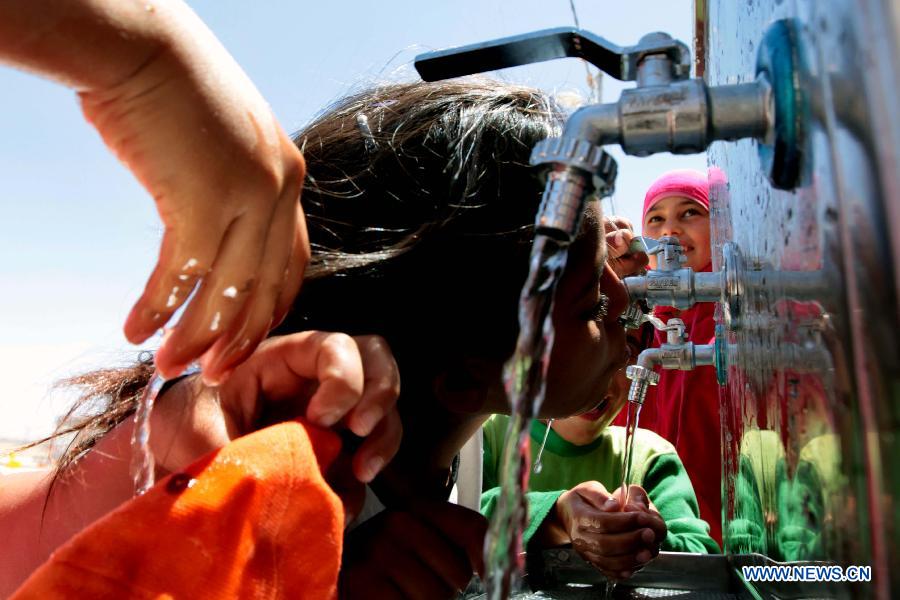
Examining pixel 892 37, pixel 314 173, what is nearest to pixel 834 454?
pixel 892 37

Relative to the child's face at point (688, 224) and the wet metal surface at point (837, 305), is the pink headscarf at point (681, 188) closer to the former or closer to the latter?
the child's face at point (688, 224)

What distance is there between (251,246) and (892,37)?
42 centimetres

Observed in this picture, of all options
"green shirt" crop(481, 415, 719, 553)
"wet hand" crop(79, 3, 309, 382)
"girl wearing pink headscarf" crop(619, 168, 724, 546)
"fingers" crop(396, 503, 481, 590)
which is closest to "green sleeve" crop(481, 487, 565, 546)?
"green shirt" crop(481, 415, 719, 553)

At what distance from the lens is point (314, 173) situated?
3.25ft

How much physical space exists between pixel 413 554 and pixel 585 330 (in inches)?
16.0

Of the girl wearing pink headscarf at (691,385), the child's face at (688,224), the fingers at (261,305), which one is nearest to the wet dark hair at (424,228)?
the fingers at (261,305)

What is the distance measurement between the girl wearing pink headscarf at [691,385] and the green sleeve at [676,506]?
1.46 feet

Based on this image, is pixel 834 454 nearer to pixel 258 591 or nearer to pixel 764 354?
pixel 764 354

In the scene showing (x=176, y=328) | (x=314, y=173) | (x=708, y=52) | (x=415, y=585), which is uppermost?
(x=708, y=52)

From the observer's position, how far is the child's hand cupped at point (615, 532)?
119cm

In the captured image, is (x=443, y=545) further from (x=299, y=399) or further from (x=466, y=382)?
(x=299, y=399)

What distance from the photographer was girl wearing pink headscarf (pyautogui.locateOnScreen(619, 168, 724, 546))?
6.95ft

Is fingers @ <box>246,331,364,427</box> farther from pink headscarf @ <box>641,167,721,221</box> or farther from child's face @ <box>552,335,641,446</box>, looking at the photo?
pink headscarf @ <box>641,167,721,221</box>

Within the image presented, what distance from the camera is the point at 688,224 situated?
239 cm
